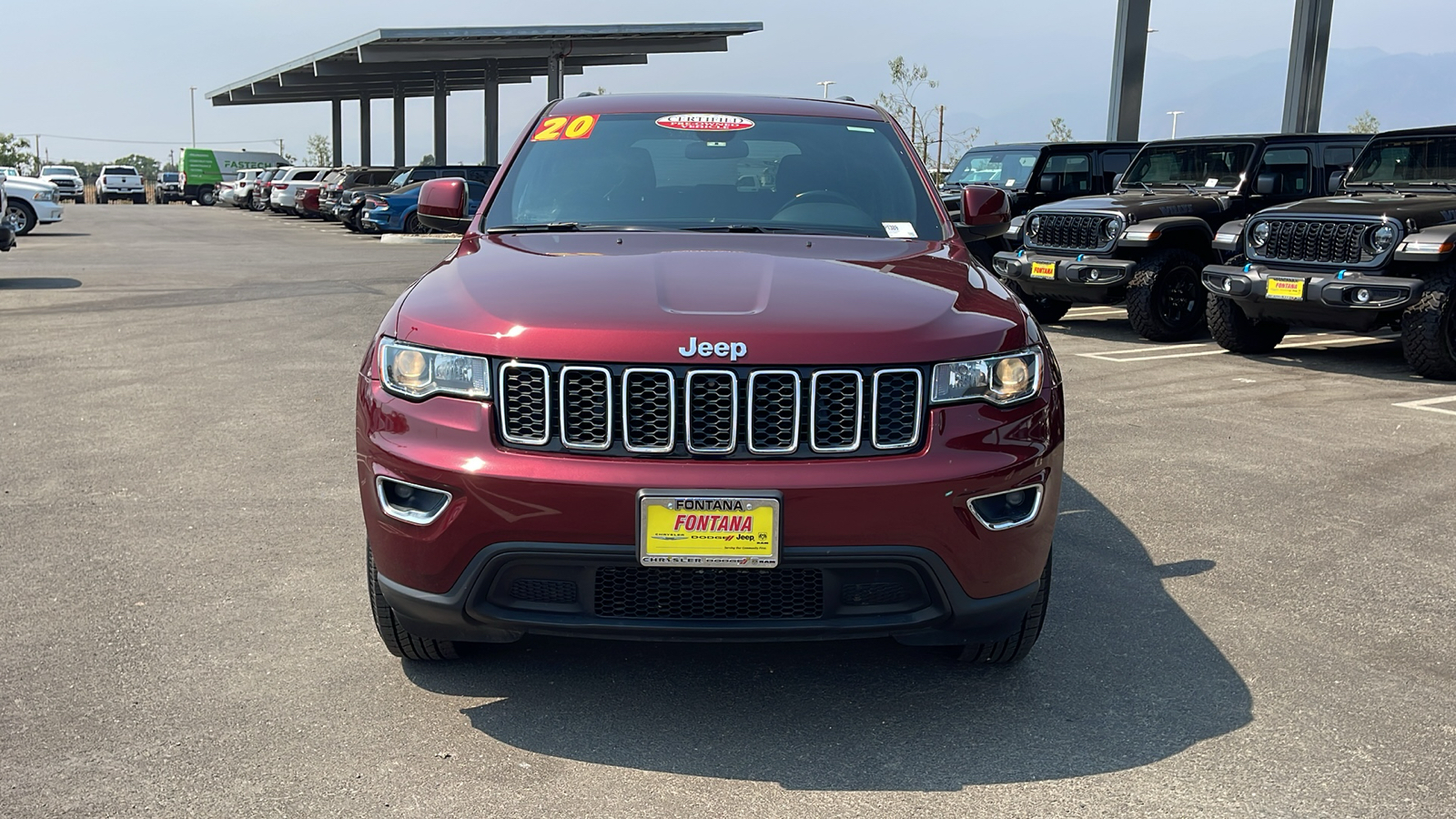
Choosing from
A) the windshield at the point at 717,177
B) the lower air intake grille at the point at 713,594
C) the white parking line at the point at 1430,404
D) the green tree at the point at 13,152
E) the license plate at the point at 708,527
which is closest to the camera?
the license plate at the point at 708,527

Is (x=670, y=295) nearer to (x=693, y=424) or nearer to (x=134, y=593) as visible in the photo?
(x=693, y=424)

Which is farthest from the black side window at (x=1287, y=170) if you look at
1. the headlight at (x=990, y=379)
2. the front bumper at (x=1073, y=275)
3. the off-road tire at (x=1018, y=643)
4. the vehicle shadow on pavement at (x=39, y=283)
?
the vehicle shadow on pavement at (x=39, y=283)

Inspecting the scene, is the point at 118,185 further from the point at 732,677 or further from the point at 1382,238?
the point at 732,677

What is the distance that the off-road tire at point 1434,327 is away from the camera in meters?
9.23

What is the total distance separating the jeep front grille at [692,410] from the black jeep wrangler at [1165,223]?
905 cm

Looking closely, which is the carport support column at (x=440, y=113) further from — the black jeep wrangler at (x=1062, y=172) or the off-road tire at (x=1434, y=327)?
the off-road tire at (x=1434, y=327)

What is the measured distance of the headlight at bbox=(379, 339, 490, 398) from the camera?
308 cm

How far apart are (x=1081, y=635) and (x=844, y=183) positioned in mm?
1734

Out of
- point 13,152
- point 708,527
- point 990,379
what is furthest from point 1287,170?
Answer: point 13,152

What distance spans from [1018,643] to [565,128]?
2.53 metres

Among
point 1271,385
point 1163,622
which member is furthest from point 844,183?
point 1271,385

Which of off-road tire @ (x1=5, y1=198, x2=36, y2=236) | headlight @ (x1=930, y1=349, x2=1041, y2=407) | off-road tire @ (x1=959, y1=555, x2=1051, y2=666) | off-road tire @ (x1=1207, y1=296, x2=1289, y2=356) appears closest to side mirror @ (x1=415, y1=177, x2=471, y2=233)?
headlight @ (x1=930, y1=349, x2=1041, y2=407)

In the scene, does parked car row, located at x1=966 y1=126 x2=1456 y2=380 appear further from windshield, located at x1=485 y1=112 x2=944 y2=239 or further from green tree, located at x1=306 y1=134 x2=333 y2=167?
green tree, located at x1=306 y1=134 x2=333 y2=167

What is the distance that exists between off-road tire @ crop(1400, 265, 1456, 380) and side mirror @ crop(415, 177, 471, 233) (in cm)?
733
